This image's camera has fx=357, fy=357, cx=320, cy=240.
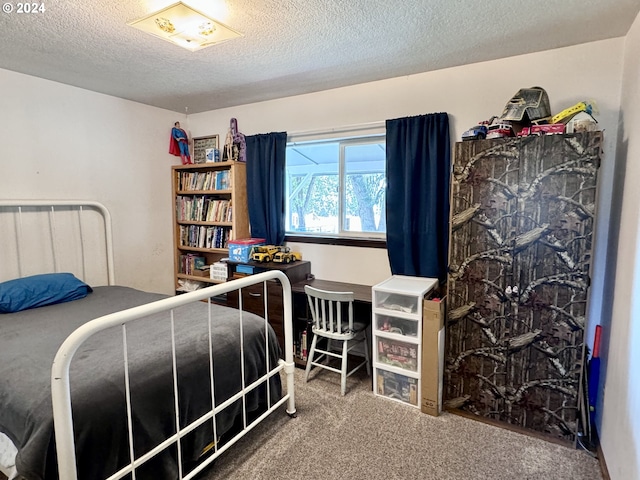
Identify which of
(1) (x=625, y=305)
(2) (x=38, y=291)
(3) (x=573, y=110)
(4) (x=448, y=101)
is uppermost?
(4) (x=448, y=101)

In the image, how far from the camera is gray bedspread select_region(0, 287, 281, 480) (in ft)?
4.12

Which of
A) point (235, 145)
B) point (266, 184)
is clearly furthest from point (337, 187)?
point (235, 145)

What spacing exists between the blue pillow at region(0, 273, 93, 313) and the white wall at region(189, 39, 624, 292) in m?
1.82

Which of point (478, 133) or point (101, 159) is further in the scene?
point (101, 159)

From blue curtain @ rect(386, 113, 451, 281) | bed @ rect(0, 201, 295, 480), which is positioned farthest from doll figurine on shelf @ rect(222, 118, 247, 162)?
bed @ rect(0, 201, 295, 480)

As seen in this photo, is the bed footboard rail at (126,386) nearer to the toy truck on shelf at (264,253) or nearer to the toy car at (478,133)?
the toy truck on shelf at (264,253)

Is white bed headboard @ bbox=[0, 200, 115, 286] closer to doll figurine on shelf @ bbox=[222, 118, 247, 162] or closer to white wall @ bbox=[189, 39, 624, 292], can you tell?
doll figurine on shelf @ bbox=[222, 118, 247, 162]

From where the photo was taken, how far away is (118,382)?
4.60 ft

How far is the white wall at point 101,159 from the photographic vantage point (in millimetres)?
2715

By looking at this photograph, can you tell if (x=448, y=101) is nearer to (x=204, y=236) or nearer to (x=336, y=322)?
(x=336, y=322)

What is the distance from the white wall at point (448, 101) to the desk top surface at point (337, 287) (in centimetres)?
7

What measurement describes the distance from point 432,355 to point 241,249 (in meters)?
1.85

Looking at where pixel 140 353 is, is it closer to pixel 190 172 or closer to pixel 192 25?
pixel 192 25

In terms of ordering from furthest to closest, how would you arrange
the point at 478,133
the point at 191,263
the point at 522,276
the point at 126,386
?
the point at 191,263 < the point at 478,133 < the point at 522,276 < the point at 126,386
